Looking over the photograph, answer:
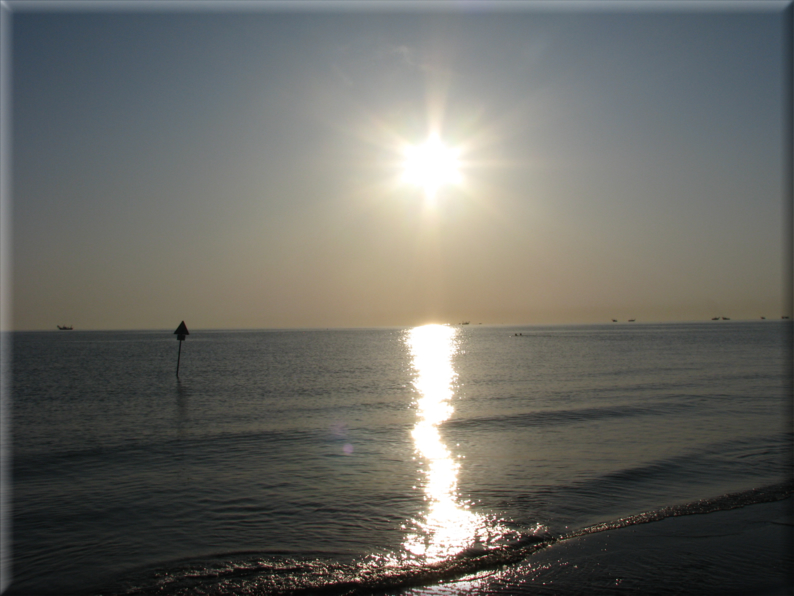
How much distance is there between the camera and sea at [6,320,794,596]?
762 cm

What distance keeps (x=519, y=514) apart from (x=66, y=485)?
10.8 meters

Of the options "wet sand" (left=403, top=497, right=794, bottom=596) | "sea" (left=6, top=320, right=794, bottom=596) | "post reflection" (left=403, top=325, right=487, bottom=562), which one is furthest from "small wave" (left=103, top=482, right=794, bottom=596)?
"post reflection" (left=403, top=325, right=487, bottom=562)

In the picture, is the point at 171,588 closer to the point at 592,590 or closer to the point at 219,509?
the point at 219,509

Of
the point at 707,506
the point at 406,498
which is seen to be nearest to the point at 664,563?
the point at 707,506

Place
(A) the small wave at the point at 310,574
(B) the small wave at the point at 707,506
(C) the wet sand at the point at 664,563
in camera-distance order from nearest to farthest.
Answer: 1. (C) the wet sand at the point at 664,563
2. (A) the small wave at the point at 310,574
3. (B) the small wave at the point at 707,506

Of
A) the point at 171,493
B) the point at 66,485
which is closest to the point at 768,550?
the point at 171,493

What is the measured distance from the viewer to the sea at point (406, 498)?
25.0ft

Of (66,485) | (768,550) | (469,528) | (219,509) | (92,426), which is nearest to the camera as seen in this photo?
(768,550)

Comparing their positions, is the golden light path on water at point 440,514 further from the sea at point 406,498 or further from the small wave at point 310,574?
the small wave at point 310,574

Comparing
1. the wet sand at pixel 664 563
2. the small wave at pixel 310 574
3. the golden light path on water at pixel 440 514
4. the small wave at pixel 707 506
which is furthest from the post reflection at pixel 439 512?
the small wave at pixel 707 506

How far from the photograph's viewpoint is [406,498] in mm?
11328

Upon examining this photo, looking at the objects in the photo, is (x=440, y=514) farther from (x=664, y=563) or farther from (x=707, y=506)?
(x=707, y=506)

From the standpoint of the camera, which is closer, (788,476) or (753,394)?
(788,476)

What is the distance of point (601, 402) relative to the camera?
25594 mm
